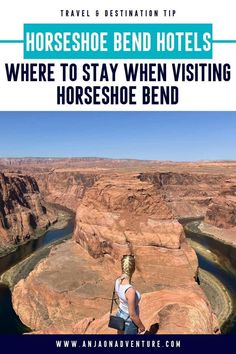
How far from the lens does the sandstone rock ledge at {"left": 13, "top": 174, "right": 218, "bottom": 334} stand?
4659 centimetres

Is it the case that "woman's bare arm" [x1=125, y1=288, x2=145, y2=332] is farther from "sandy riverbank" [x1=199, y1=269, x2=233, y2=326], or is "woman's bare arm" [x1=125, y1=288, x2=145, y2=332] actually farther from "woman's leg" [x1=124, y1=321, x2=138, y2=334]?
"sandy riverbank" [x1=199, y1=269, x2=233, y2=326]

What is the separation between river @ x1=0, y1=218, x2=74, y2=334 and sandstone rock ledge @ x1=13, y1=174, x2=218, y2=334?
1219 millimetres

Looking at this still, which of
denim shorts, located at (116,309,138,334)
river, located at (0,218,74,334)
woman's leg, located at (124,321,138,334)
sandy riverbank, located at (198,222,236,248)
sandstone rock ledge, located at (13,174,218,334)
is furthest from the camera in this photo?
sandy riverbank, located at (198,222,236,248)

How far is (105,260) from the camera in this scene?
55.7 m

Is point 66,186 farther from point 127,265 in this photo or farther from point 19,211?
point 127,265

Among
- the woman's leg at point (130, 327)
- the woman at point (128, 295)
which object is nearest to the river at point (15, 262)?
the woman's leg at point (130, 327)

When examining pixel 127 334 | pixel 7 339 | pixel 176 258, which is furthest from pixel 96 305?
pixel 127 334

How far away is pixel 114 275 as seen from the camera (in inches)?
2076

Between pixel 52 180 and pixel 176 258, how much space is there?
138849mm

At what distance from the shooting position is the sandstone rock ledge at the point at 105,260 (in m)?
46.6

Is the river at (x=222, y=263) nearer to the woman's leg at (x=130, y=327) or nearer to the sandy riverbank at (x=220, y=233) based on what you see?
the sandy riverbank at (x=220, y=233)

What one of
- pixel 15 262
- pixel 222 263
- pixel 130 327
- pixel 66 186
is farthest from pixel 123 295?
pixel 66 186

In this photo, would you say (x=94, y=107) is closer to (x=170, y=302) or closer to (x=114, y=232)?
(x=170, y=302)

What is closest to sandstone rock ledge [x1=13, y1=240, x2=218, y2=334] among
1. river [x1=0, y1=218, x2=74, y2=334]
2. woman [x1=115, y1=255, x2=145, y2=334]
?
river [x1=0, y1=218, x2=74, y2=334]
